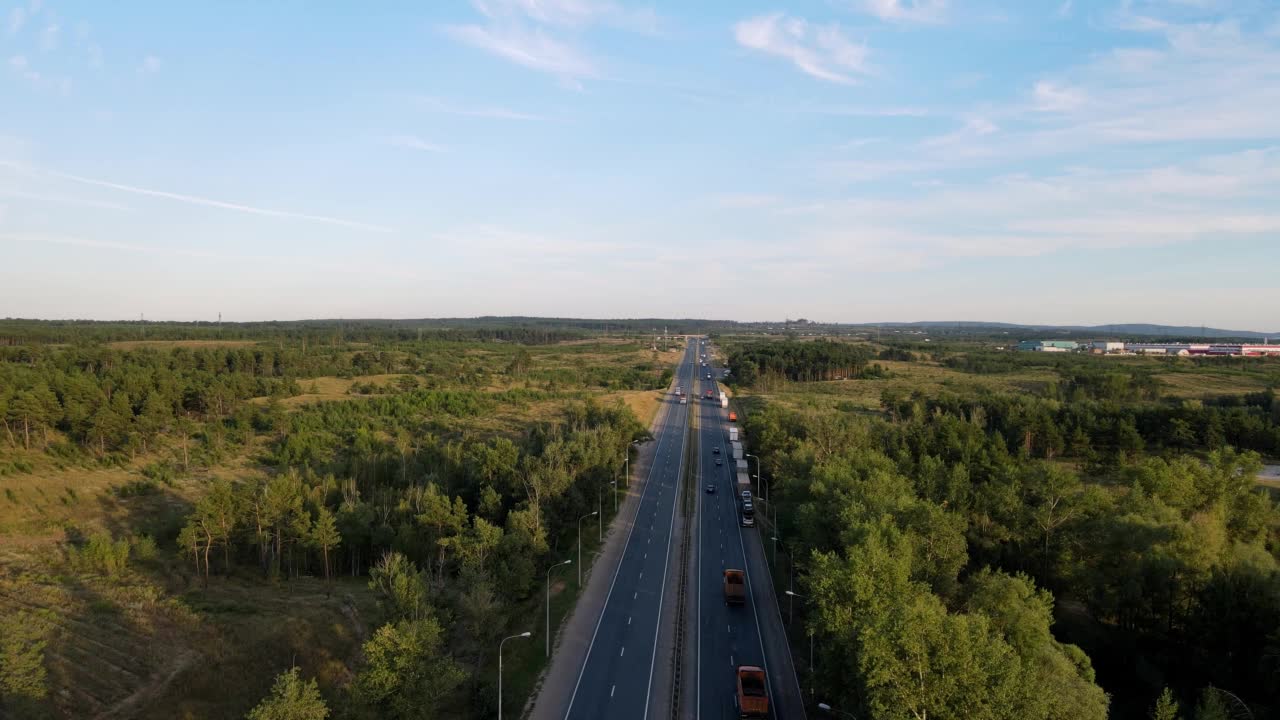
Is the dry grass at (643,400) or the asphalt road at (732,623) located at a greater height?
the dry grass at (643,400)

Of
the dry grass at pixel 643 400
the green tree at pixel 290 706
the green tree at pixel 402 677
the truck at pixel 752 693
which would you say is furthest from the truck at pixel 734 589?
the dry grass at pixel 643 400

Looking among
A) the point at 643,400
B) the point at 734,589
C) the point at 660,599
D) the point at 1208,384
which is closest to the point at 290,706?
the point at 660,599

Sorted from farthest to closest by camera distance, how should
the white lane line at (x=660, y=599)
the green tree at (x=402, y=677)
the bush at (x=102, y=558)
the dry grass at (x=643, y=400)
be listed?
1. the dry grass at (x=643, y=400)
2. the bush at (x=102, y=558)
3. the white lane line at (x=660, y=599)
4. the green tree at (x=402, y=677)

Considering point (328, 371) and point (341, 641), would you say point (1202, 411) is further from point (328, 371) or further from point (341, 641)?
point (328, 371)

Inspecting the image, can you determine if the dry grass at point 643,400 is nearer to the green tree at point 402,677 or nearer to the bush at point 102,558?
the bush at point 102,558

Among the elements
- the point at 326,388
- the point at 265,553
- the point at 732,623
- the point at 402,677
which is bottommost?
the point at 732,623

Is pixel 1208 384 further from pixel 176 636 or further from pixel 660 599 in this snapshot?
pixel 176 636

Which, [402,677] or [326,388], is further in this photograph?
[326,388]
